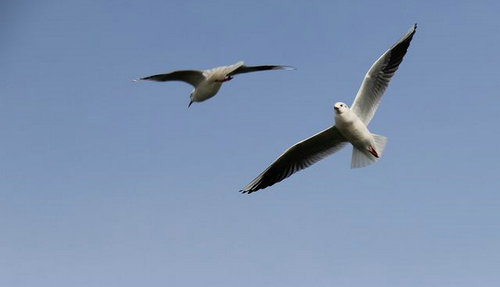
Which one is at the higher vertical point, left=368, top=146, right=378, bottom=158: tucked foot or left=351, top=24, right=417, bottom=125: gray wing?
left=351, top=24, right=417, bottom=125: gray wing

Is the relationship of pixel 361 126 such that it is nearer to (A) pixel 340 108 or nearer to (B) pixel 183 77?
(A) pixel 340 108

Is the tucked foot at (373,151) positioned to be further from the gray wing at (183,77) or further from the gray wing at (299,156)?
the gray wing at (183,77)

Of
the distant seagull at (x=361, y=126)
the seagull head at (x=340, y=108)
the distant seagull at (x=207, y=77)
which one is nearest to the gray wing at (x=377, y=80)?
the distant seagull at (x=361, y=126)

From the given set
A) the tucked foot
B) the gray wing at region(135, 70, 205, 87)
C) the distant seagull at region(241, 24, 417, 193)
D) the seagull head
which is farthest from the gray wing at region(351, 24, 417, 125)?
the gray wing at region(135, 70, 205, 87)

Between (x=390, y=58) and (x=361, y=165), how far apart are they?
2099mm

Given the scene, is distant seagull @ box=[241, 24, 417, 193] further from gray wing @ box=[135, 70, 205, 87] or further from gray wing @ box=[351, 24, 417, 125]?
gray wing @ box=[135, 70, 205, 87]

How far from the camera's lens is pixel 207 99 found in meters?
18.5

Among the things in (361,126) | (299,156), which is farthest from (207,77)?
(361,126)

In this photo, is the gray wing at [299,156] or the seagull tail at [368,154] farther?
the gray wing at [299,156]

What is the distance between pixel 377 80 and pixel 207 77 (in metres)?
3.32

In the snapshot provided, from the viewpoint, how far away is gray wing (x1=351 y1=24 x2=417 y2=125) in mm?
17297

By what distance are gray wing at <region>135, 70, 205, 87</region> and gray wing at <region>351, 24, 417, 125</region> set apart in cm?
322

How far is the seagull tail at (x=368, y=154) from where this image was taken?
17344 millimetres

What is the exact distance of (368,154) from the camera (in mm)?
17469
